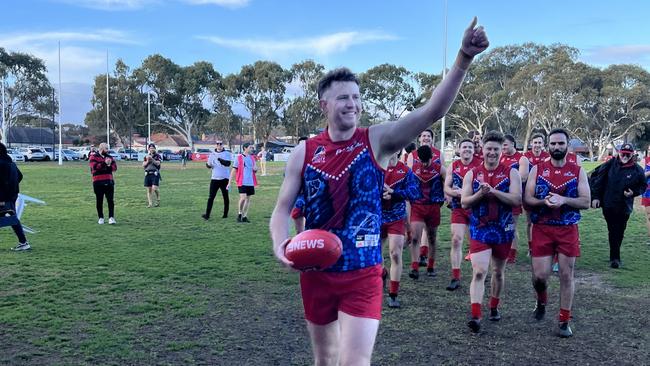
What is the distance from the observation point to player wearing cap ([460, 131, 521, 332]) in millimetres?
5965

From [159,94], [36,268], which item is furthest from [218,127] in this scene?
[36,268]

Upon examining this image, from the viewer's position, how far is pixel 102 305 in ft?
21.9

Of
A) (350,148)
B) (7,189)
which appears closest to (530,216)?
(350,148)

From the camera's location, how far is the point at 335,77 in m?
3.26

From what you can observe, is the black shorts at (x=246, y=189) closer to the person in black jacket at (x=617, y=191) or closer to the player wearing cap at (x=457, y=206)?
the player wearing cap at (x=457, y=206)

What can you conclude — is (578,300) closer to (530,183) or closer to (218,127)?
(530,183)

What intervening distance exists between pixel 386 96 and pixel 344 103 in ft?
245

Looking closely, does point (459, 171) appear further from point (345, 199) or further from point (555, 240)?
point (345, 199)

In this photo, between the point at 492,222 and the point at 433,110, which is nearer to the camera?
the point at 433,110

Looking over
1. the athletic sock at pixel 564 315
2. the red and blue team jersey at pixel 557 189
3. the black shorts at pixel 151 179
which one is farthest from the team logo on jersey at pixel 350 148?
the black shorts at pixel 151 179

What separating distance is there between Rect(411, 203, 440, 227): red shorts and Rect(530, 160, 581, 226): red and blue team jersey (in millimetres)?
2430

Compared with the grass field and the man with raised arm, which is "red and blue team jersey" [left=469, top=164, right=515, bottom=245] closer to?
the grass field

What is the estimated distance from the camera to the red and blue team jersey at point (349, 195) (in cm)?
319

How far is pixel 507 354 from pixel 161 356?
3.32 meters
